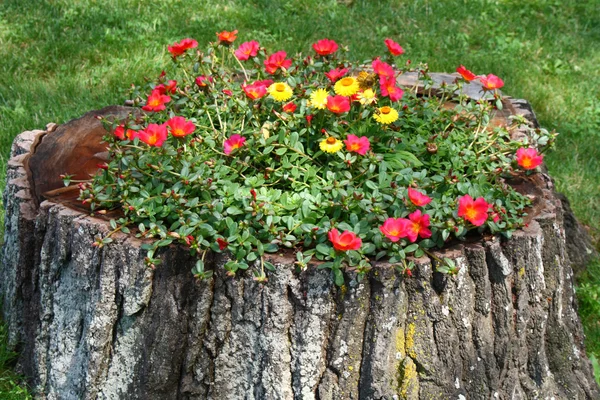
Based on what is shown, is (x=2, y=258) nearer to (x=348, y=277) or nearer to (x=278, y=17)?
(x=348, y=277)

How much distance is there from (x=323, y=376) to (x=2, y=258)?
1657 mm

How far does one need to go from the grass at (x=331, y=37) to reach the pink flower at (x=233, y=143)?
2.49 m

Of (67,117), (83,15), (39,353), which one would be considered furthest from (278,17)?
(39,353)

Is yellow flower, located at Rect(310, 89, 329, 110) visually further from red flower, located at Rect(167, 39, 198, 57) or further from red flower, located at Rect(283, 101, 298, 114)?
red flower, located at Rect(167, 39, 198, 57)

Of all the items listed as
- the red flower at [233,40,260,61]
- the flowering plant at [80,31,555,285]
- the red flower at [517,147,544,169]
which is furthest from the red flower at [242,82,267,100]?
the red flower at [517,147,544,169]

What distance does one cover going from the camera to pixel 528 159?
2924mm

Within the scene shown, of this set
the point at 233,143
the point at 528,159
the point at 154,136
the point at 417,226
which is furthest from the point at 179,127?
the point at 528,159

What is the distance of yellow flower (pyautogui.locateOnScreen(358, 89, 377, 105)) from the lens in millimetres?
2950

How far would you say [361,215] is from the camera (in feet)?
9.03

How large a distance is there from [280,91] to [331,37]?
3.49m

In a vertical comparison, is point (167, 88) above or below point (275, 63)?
below

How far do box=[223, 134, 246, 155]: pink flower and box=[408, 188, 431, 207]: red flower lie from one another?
65 cm

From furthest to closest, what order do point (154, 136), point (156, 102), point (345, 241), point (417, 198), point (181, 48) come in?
1. point (181, 48)
2. point (156, 102)
3. point (154, 136)
4. point (417, 198)
5. point (345, 241)

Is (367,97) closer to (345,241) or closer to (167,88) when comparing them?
(345,241)
